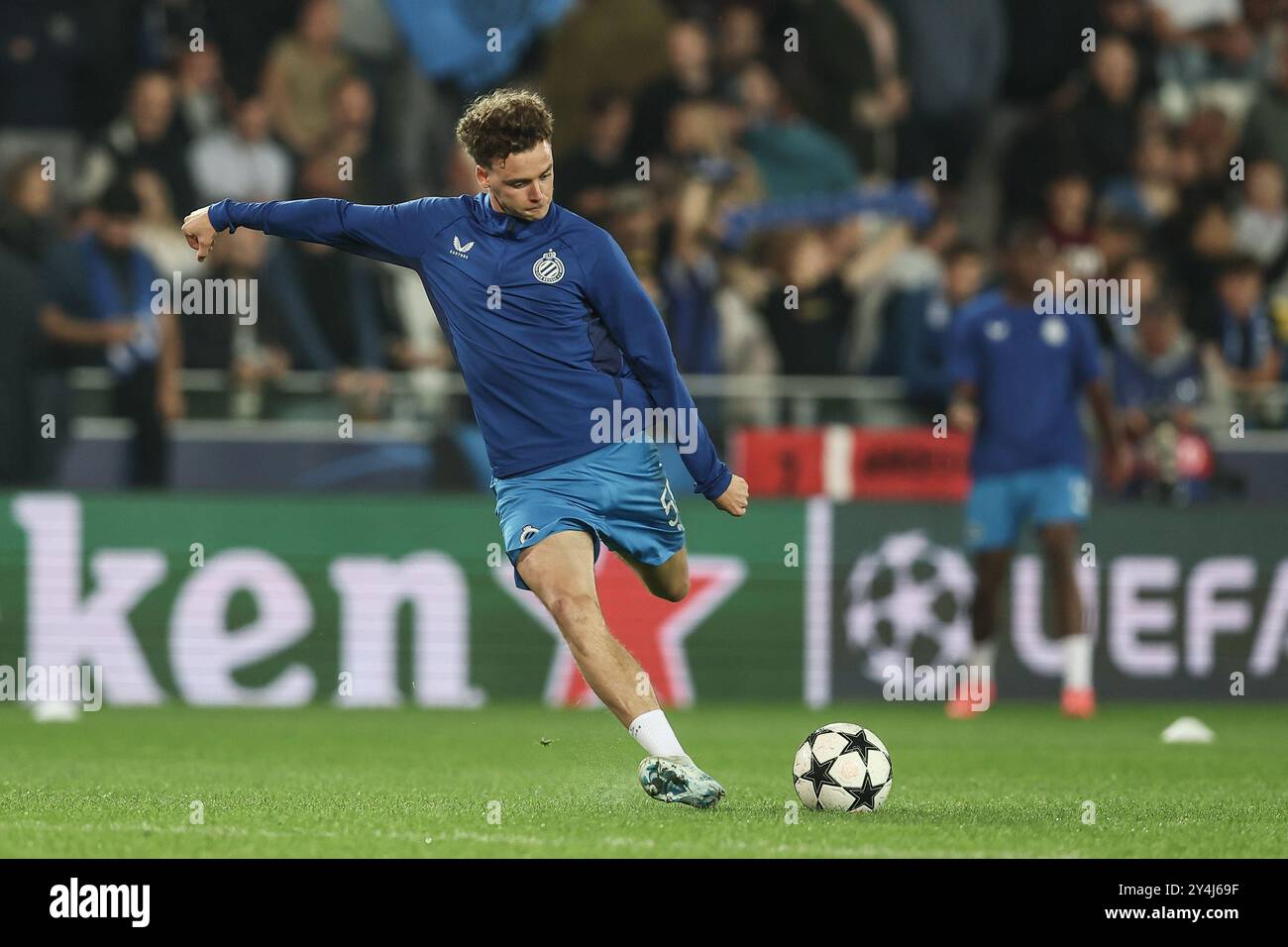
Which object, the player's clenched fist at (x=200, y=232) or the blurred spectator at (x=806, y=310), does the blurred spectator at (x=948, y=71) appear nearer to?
the blurred spectator at (x=806, y=310)

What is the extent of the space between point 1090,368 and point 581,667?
5.63m

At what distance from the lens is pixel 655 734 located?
6.52m

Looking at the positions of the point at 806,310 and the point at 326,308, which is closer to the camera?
the point at 326,308

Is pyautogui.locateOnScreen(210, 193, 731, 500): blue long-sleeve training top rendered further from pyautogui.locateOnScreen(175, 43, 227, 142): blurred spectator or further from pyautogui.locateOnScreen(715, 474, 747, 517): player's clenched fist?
pyautogui.locateOnScreen(175, 43, 227, 142): blurred spectator

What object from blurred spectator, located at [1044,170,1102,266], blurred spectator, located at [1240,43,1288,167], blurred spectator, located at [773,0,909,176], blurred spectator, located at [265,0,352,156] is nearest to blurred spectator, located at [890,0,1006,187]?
blurred spectator, located at [773,0,909,176]

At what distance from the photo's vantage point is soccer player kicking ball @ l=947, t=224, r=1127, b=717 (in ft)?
37.5

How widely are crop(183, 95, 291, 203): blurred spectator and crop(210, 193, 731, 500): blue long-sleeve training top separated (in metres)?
6.97

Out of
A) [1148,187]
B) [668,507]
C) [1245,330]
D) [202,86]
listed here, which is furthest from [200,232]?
[1148,187]

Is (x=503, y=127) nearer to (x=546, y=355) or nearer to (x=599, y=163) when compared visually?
(x=546, y=355)

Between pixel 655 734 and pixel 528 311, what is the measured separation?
140 cm

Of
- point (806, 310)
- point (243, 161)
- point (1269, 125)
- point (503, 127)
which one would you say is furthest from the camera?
point (1269, 125)

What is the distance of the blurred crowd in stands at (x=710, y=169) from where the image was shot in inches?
518

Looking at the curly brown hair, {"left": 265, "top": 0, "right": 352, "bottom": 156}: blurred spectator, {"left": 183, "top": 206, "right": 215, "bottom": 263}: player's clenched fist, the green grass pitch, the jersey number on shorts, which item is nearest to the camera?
the green grass pitch

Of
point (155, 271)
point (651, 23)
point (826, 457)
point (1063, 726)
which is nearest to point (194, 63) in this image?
point (155, 271)
